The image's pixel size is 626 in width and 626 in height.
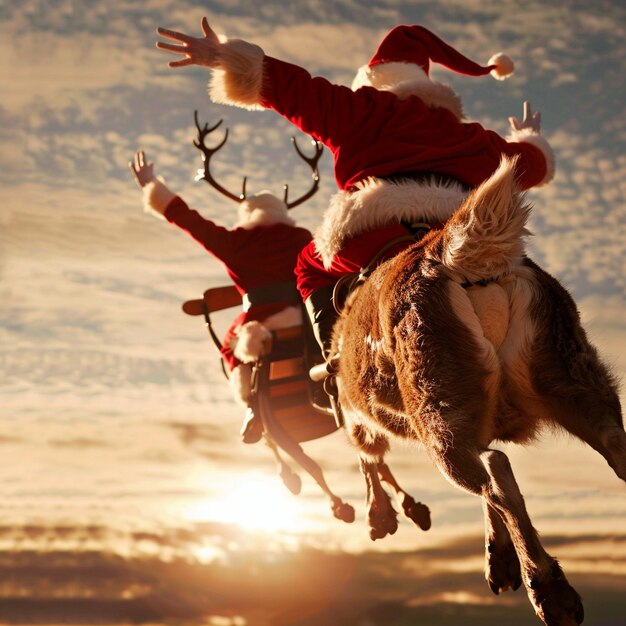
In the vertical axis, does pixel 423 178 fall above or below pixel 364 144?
below

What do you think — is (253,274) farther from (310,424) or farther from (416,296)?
(416,296)

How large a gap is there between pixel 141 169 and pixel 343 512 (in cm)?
353

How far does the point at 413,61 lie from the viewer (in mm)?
5398

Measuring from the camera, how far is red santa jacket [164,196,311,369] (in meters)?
7.25

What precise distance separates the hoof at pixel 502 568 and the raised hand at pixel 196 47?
9.85ft

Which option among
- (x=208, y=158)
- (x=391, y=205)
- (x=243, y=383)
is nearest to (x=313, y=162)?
(x=208, y=158)

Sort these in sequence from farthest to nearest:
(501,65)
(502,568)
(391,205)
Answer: (501,65) < (391,205) < (502,568)

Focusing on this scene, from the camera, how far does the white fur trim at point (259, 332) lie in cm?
691

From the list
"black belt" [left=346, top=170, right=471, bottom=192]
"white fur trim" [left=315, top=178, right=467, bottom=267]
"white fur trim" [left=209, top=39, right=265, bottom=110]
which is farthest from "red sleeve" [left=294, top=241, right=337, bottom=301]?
"white fur trim" [left=209, top=39, right=265, bottom=110]

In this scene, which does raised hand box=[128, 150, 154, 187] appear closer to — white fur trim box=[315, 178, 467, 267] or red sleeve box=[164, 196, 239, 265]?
red sleeve box=[164, 196, 239, 265]

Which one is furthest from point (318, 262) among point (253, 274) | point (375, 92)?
point (253, 274)

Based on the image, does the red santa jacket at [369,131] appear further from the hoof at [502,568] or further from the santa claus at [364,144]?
the hoof at [502,568]

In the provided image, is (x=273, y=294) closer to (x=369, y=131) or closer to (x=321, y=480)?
(x=321, y=480)

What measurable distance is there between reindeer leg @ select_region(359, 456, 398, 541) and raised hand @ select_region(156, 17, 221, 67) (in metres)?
2.95
